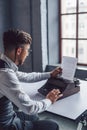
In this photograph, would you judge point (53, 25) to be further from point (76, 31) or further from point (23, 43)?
point (23, 43)

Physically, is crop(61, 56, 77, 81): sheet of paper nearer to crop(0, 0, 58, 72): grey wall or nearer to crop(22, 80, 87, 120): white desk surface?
crop(22, 80, 87, 120): white desk surface

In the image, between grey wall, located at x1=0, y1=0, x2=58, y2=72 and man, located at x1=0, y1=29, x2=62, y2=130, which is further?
grey wall, located at x1=0, y1=0, x2=58, y2=72

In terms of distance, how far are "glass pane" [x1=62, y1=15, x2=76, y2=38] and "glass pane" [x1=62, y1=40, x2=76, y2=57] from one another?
10 cm

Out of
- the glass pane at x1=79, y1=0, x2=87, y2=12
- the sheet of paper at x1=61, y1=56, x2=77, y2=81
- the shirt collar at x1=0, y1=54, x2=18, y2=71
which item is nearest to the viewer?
the shirt collar at x1=0, y1=54, x2=18, y2=71

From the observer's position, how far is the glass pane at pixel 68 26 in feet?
11.1

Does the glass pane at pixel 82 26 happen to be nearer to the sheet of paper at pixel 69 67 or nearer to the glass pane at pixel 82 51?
the glass pane at pixel 82 51

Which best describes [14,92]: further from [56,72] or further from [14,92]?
[56,72]

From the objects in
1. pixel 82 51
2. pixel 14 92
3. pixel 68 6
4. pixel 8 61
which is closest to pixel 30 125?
pixel 14 92

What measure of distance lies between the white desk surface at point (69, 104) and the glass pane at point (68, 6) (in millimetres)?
1624

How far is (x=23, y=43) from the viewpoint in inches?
58.4

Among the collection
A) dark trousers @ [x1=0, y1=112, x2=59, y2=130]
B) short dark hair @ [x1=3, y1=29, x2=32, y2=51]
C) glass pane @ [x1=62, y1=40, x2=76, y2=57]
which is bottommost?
dark trousers @ [x1=0, y1=112, x2=59, y2=130]

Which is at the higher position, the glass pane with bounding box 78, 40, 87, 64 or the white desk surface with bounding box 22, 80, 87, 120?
the glass pane with bounding box 78, 40, 87, 64

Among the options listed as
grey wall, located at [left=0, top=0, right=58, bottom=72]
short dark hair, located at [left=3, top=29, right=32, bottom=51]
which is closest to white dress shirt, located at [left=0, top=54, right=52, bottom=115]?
short dark hair, located at [left=3, top=29, right=32, bottom=51]

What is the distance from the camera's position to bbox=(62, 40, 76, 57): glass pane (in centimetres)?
344
